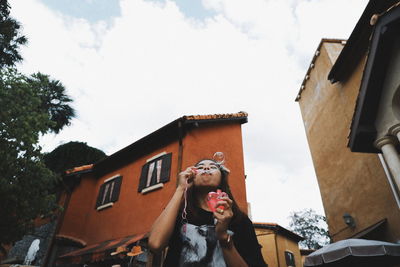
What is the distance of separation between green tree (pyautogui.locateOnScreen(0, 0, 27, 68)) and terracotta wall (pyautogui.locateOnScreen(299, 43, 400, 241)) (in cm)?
1455

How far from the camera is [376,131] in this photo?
18.5ft

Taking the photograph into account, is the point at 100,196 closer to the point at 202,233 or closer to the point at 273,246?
the point at 273,246

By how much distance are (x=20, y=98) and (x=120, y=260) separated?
7.14 meters

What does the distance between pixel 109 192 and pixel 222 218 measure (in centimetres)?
1185

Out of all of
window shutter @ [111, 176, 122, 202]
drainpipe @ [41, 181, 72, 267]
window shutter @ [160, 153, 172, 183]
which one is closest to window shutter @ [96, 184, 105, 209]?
window shutter @ [111, 176, 122, 202]

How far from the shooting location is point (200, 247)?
4.37 ft

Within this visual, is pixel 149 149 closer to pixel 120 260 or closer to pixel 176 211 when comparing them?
pixel 120 260

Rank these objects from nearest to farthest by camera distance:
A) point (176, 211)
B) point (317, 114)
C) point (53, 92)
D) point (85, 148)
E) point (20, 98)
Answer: point (176, 211) < point (20, 98) < point (317, 114) < point (53, 92) < point (85, 148)

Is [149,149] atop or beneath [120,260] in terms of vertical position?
atop

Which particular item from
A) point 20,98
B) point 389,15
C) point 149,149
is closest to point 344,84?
point 389,15

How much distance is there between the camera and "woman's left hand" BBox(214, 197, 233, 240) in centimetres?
118

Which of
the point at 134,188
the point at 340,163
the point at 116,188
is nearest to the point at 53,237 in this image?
the point at 116,188

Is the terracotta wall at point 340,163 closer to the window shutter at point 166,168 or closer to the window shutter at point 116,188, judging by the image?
the window shutter at point 166,168

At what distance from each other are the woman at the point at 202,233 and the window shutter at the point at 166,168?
7851mm
